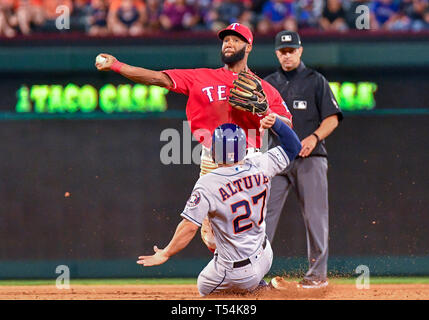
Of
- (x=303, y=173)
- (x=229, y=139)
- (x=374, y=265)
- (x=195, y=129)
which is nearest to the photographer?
(x=229, y=139)

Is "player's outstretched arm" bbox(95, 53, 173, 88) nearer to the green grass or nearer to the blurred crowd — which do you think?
the green grass

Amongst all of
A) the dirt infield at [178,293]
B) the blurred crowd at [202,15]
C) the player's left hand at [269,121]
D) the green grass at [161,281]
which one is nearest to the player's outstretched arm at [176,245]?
the dirt infield at [178,293]

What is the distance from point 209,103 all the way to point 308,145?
3.74 feet

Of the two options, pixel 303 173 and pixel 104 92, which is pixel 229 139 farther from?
pixel 104 92

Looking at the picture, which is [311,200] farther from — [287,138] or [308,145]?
[287,138]

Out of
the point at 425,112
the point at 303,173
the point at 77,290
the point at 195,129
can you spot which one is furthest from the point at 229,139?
the point at 425,112

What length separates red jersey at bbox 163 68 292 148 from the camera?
679 centimetres

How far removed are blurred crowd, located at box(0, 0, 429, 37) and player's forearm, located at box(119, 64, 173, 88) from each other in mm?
2894

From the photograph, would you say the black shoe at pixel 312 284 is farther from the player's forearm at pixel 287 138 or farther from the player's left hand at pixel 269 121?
the player's left hand at pixel 269 121

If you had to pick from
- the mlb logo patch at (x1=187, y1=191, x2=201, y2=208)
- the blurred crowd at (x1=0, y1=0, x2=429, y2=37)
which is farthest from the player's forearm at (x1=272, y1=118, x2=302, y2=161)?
the blurred crowd at (x1=0, y1=0, x2=429, y2=37)

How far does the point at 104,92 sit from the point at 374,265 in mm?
3491

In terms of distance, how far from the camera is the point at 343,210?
28.6 ft

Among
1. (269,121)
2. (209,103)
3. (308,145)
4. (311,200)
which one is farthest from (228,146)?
(311,200)

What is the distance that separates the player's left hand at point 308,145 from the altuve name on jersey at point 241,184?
1291 mm
